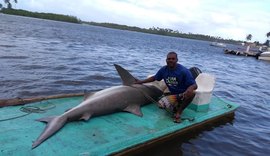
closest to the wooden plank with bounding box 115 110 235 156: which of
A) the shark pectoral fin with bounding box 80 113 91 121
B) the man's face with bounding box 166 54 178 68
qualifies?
the shark pectoral fin with bounding box 80 113 91 121

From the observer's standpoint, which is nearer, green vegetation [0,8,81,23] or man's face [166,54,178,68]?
man's face [166,54,178,68]

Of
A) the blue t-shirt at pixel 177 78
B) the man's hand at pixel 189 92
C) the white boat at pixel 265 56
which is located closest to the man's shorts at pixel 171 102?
the blue t-shirt at pixel 177 78

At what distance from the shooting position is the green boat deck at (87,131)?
17.1ft

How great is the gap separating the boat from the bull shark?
0.13 meters

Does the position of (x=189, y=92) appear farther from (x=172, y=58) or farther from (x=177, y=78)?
(x=172, y=58)

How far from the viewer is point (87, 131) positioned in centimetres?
610

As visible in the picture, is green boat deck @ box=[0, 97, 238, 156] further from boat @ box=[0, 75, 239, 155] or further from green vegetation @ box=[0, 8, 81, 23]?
green vegetation @ box=[0, 8, 81, 23]

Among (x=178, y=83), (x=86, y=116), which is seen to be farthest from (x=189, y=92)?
(x=86, y=116)

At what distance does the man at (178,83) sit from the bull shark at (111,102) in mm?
568

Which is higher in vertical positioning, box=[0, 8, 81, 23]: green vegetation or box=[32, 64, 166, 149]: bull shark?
box=[32, 64, 166, 149]: bull shark

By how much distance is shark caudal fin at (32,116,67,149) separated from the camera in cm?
532

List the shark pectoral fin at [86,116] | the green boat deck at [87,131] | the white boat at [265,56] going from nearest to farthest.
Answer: the green boat deck at [87,131]
the shark pectoral fin at [86,116]
the white boat at [265,56]

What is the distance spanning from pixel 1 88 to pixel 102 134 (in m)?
6.80

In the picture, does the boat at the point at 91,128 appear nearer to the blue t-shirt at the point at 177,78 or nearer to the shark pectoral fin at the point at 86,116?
the shark pectoral fin at the point at 86,116
